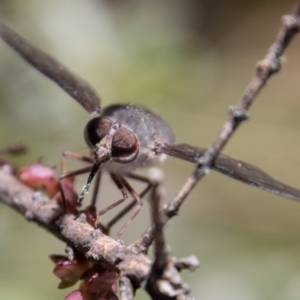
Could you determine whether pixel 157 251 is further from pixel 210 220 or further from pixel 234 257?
pixel 210 220

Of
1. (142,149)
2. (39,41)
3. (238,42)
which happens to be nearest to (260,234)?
(142,149)

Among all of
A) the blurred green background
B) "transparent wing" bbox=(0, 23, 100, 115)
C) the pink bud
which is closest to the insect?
"transparent wing" bbox=(0, 23, 100, 115)

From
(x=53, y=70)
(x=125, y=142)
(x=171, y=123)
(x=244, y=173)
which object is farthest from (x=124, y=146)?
(x=171, y=123)

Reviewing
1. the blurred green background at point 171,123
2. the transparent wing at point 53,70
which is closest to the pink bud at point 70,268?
the transparent wing at point 53,70

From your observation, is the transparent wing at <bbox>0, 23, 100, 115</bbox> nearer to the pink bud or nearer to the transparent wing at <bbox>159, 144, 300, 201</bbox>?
the transparent wing at <bbox>159, 144, 300, 201</bbox>

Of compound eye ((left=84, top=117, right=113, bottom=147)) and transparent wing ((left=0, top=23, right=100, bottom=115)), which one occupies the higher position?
transparent wing ((left=0, top=23, right=100, bottom=115))
